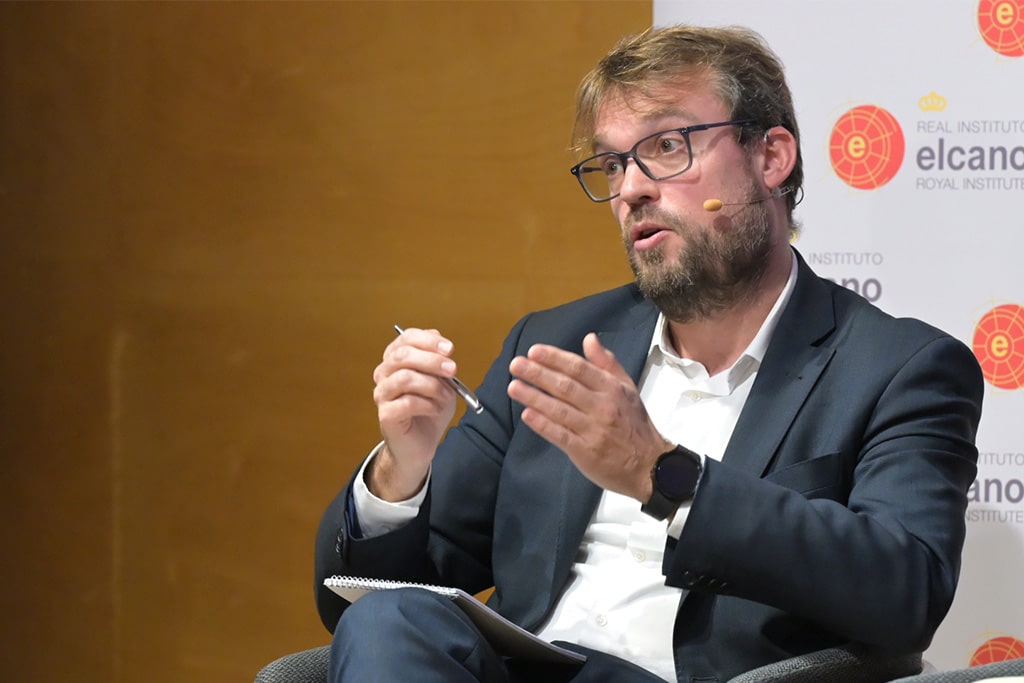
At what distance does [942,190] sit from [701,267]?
3.24 feet

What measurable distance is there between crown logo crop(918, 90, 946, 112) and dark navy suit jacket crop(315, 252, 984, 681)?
87 cm

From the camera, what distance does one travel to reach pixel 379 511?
2.14m

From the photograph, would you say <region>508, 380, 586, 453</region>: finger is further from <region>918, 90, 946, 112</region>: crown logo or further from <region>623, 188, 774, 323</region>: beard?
<region>918, 90, 946, 112</region>: crown logo

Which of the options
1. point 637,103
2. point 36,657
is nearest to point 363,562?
point 637,103

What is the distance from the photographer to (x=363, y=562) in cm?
214

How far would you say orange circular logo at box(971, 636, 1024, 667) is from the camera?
288 centimetres

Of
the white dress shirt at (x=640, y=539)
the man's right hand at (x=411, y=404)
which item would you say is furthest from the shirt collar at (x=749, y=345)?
the man's right hand at (x=411, y=404)

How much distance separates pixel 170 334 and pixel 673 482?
2.21 m

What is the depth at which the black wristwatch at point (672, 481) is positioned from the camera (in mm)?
1774

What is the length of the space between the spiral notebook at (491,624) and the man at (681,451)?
28 mm

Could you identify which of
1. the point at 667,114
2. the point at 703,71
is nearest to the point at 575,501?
the point at 667,114

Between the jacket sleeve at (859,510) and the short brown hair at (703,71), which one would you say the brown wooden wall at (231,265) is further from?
the jacket sleeve at (859,510)

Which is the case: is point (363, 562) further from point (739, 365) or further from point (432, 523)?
point (739, 365)

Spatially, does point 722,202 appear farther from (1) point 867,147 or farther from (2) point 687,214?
(1) point 867,147
